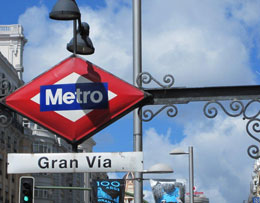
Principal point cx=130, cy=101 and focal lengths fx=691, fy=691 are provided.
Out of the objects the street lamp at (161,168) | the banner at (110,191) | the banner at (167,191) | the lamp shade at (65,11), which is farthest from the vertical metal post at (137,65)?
the banner at (167,191)

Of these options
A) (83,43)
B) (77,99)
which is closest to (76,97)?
(77,99)

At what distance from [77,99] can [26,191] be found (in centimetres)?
777

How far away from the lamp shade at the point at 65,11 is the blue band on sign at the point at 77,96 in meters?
1.02

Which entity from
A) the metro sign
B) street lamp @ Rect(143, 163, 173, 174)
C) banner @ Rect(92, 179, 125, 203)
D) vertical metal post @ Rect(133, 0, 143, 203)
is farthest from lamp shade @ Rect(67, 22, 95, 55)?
banner @ Rect(92, 179, 125, 203)

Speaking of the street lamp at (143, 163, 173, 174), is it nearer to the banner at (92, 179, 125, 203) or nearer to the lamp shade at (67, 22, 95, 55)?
the banner at (92, 179, 125, 203)

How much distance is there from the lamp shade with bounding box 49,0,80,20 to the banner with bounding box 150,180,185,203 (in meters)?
22.5

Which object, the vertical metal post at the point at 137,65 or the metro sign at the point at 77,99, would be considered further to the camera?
the vertical metal post at the point at 137,65

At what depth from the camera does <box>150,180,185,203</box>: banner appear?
2936 cm

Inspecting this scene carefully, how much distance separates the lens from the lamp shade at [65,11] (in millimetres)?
6891

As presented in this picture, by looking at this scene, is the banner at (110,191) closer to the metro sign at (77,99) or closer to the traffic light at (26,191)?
the traffic light at (26,191)

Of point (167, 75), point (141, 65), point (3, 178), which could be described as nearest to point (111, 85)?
point (167, 75)

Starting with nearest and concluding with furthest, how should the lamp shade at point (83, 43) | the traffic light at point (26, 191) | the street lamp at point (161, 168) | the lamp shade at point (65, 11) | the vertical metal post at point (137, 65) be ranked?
the lamp shade at point (65, 11), the lamp shade at point (83, 43), the vertical metal post at point (137, 65), the traffic light at point (26, 191), the street lamp at point (161, 168)

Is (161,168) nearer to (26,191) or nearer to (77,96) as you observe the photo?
(26,191)

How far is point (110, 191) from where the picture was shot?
2384 centimetres
